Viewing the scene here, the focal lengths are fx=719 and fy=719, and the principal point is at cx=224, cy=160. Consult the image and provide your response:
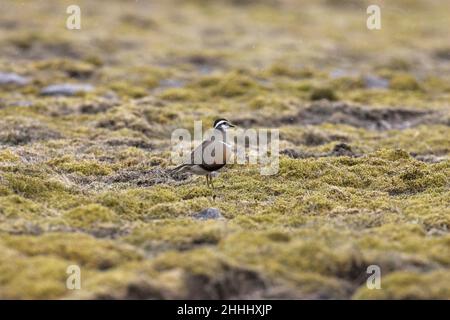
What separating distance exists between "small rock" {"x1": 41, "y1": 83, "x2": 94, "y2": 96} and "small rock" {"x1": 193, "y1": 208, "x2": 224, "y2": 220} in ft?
47.5

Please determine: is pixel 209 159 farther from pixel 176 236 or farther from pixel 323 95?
pixel 323 95

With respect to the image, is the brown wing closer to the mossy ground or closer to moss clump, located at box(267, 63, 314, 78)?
the mossy ground

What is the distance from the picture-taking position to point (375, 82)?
1261 inches

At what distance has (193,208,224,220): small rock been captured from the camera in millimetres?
14312

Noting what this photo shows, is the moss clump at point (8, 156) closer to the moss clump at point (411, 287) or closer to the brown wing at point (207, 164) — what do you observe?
the brown wing at point (207, 164)

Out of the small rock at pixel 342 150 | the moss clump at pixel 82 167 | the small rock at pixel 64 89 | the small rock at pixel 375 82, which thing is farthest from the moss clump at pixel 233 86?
the moss clump at pixel 82 167

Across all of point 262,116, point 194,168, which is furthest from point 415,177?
point 262,116

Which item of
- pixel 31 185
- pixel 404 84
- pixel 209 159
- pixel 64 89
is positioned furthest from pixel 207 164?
pixel 404 84

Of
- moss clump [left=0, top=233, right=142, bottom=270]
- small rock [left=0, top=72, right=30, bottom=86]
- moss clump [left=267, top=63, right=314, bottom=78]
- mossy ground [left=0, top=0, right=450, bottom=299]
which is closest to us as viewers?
mossy ground [left=0, top=0, right=450, bottom=299]

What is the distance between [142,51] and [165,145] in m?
17.3

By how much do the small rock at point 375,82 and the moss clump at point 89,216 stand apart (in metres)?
19.8

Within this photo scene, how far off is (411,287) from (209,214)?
480 centimetres

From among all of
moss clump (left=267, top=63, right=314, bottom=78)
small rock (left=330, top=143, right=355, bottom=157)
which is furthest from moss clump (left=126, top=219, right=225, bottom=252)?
moss clump (left=267, top=63, right=314, bottom=78)

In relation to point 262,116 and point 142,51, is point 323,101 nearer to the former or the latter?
point 262,116
